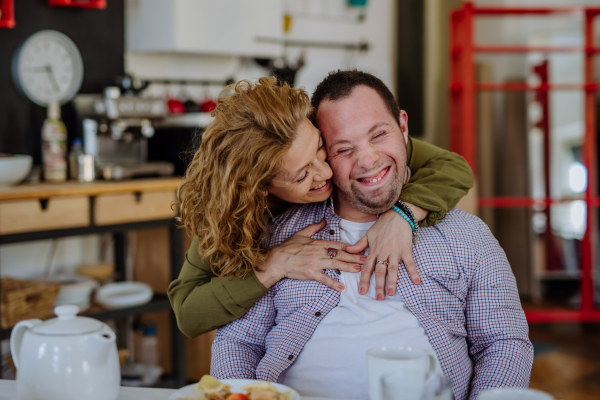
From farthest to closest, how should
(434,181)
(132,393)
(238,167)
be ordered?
(434,181) → (238,167) → (132,393)

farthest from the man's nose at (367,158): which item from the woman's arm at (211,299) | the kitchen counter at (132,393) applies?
the kitchen counter at (132,393)

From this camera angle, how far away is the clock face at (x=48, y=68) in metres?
2.78

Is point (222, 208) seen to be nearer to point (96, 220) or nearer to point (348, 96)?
point (348, 96)

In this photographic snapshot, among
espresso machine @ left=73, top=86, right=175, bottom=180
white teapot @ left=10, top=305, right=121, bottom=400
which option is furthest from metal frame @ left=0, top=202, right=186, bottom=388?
white teapot @ left=10, top=305, right=121, bottom=400

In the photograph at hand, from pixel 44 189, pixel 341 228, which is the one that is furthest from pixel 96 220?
pixel 341 228

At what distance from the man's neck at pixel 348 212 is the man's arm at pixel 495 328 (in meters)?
0.28

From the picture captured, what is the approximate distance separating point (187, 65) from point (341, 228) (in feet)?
7.18

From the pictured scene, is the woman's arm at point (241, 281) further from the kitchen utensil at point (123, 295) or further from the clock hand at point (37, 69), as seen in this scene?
the clock hand at point (37, 69)

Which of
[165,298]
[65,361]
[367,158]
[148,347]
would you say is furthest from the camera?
[148,347]

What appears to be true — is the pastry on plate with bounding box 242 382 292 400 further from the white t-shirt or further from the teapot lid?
the white t-shirt

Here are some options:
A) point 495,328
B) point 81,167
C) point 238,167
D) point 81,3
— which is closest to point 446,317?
point 495,328

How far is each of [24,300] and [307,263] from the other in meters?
1.34

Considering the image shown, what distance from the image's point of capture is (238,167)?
1.31 meters

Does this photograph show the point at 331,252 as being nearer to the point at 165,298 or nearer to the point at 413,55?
the point at 165,298
